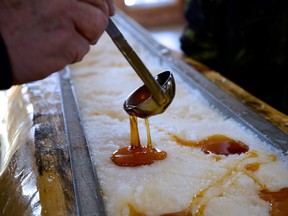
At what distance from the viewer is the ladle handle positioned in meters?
1.10

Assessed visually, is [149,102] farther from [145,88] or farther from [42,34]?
[42,34]

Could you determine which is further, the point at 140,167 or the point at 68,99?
the point at 68,99

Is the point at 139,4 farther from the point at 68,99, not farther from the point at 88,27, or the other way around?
the point at 88,27

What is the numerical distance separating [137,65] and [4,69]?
373 mm

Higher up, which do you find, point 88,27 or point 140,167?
point 88,27

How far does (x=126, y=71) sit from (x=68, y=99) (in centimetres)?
48

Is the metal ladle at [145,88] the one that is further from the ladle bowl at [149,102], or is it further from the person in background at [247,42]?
the person in background at [247,42]

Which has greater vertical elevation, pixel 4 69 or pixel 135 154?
pixel 4 69

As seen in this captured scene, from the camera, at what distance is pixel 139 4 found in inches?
269

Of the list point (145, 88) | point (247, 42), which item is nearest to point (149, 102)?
point (145, 88)

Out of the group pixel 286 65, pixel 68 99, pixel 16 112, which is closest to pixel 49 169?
pixel 68 99

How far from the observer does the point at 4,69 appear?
844mm

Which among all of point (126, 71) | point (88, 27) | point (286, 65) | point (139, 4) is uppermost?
point (88, 27)

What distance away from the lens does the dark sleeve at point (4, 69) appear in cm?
83
